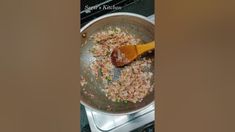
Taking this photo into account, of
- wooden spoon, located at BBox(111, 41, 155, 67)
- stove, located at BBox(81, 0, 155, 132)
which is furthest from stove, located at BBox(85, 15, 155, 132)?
wooden spoon, located at BBox(111, 41, 155, 67)

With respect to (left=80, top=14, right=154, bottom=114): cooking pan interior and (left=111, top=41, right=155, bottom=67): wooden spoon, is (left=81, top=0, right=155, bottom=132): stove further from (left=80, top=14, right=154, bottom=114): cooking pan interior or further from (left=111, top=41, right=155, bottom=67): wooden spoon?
(left=111, top=41, right=155, bottom=67): wooden spoon

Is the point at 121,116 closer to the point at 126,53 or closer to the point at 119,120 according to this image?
the point at 119,120

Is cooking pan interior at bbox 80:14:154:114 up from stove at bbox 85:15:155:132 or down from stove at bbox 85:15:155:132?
up

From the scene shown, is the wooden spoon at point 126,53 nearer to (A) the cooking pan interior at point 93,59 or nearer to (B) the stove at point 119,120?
(A) the cooking pan interior at point 93,59

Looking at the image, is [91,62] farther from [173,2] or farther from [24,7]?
[173,2]

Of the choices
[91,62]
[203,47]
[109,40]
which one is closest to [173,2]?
[203,47]

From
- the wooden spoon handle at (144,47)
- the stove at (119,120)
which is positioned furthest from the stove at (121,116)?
the wooden spoon handle at (144,47)
